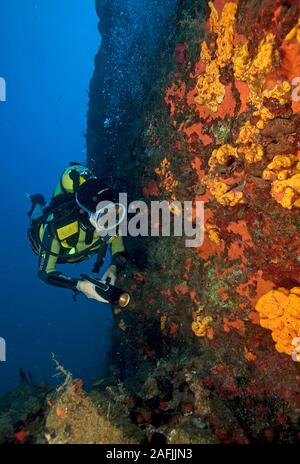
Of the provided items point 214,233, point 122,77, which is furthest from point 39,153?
point 214,233

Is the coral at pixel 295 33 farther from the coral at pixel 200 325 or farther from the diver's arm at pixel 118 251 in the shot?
the diver's arm at pixel 118 251

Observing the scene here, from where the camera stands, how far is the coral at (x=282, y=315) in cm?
286

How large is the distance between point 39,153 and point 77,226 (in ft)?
380

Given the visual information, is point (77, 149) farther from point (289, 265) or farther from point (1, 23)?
point (289, 265)

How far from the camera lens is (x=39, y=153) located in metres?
111

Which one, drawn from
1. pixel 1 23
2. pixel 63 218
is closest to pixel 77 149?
pixel 1 23

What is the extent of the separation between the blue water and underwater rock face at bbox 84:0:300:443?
70.8 ft

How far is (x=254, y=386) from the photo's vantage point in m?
3.50

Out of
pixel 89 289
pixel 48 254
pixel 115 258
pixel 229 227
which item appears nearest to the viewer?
pixel 229 227

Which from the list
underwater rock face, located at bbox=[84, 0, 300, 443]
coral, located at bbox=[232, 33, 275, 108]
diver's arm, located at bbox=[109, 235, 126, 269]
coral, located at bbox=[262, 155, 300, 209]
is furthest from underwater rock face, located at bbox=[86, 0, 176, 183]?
coral, located at bbox=[262, 155, 300, 209]

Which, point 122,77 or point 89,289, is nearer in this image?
point 89,289

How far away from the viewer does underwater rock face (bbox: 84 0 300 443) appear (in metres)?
2.77

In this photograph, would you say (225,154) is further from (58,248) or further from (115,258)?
(58,248)
